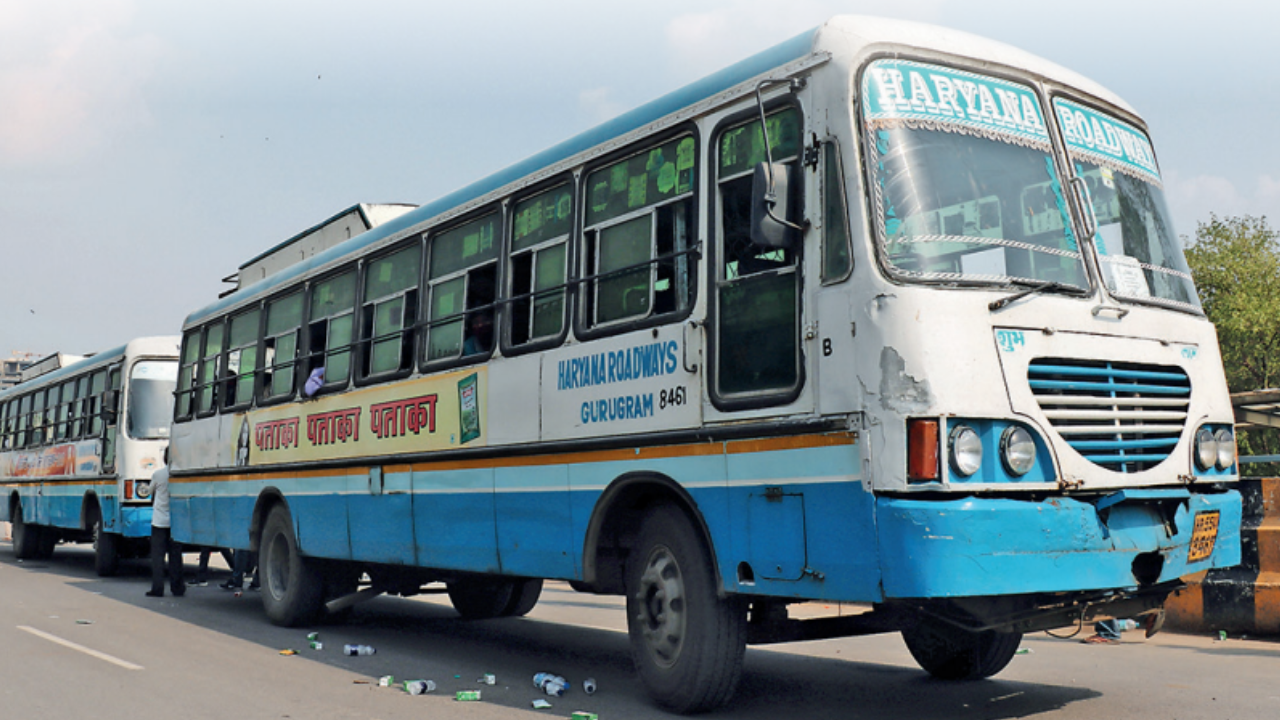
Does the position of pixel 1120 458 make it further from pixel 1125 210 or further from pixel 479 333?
pixel 479 333

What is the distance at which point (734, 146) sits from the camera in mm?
6164

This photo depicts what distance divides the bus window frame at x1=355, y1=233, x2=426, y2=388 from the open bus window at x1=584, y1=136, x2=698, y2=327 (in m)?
2.30

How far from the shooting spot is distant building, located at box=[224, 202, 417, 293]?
14078 millimetres

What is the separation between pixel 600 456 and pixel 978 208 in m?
2.47

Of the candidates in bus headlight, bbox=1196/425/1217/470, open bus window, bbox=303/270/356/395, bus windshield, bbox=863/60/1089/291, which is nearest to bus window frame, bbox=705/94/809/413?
bus windshield, bbox=863/60/1089/291

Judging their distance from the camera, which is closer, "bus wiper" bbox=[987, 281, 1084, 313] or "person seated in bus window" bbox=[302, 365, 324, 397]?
"bus wiper" bbox=[987, 281, 1084, 313]

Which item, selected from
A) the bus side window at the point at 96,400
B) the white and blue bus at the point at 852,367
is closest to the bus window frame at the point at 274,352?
the white and blue bus at the point at 852,367

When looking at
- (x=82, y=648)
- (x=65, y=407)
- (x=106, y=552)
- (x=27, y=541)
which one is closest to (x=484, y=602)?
(x=82, y=648)

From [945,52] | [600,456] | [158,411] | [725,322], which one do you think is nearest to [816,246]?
[725,322]

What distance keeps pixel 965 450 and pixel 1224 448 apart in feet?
6.00

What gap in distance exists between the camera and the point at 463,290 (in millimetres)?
8477

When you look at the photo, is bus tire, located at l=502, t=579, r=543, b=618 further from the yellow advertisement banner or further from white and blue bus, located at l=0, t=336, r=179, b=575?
white and blue bus, located at l=0, t=336, r=179, b=575

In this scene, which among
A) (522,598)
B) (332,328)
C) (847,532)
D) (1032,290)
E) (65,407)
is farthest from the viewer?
(65,407)

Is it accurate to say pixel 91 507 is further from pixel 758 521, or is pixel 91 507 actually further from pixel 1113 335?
pixel 1113 335
